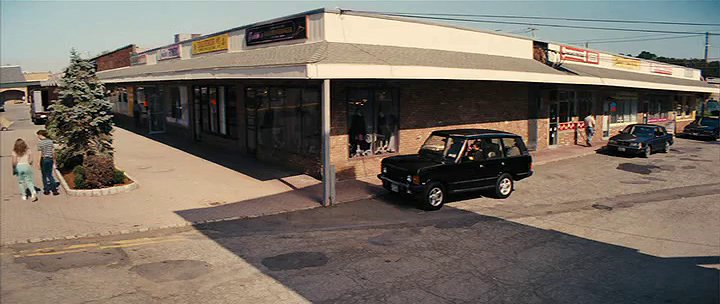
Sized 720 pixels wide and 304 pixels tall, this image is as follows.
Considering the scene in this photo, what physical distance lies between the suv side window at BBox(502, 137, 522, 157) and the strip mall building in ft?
7.95

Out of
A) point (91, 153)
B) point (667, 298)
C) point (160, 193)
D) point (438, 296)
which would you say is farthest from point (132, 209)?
point (667, 298)

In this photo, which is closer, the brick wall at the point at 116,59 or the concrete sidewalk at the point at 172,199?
the concrete sidewalk at the point at 172,199

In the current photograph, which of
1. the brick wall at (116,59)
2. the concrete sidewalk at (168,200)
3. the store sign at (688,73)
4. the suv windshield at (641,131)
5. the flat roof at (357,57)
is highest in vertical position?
the brick wall at (116,59)

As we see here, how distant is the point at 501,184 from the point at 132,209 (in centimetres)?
933

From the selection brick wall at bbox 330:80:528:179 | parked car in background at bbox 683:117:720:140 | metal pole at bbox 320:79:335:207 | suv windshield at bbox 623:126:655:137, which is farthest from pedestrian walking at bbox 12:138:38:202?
parked car in background at bbox 683:117:720:140

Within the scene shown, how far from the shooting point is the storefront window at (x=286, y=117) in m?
15.4

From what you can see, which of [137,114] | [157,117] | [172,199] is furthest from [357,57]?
[137,114]

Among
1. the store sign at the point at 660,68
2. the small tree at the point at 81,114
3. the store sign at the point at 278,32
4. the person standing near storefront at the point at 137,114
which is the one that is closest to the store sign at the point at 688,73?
the store sign at the point at 660,68

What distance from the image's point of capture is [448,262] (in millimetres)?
8289

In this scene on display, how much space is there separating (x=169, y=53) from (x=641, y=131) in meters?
23.7

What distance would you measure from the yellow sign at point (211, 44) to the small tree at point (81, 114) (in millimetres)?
5273

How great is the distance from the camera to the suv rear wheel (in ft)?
38.8

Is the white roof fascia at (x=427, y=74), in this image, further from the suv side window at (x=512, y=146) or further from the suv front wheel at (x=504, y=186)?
the suv front wheel at (x=504, y=186)

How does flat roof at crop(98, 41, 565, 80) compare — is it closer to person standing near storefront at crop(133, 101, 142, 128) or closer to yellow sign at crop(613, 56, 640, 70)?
yellow sign at crop(613, 56, 640, 70)
